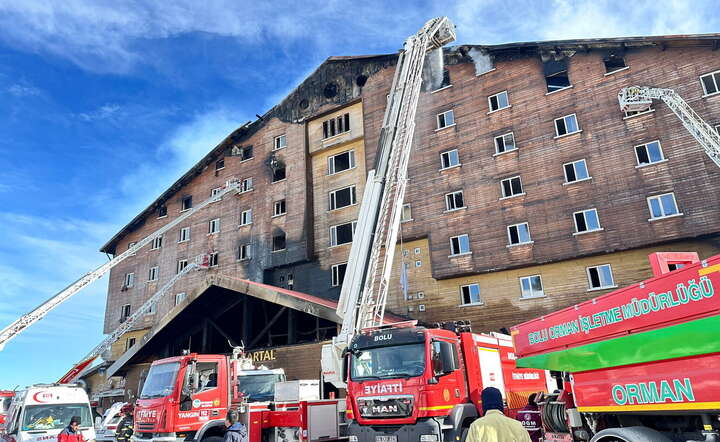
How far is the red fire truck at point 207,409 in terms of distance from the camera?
477 inches

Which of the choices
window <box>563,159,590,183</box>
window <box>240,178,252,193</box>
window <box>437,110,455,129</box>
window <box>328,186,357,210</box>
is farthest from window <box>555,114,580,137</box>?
window <box>240,178,252,193</box>

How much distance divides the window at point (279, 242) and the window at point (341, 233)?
4062mm

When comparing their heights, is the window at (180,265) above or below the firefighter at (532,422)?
above

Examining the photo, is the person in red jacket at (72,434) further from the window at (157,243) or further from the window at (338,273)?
the window at (157,243)

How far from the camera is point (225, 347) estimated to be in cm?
3028

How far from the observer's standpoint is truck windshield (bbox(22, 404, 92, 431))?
632 inches

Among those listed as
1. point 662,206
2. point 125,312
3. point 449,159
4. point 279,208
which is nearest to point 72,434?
point 449,159

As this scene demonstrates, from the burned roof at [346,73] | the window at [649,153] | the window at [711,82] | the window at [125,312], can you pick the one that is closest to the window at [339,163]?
the burned roof at [346,73]

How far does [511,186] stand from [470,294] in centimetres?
636

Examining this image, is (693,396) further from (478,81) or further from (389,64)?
(389,64)

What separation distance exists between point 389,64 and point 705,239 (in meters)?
20.7

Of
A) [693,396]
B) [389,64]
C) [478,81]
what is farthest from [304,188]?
[693,396]

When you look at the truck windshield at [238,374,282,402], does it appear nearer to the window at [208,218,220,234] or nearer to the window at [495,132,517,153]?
the window at [495,132,517,153]

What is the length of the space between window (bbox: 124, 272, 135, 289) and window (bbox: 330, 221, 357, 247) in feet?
69.5
